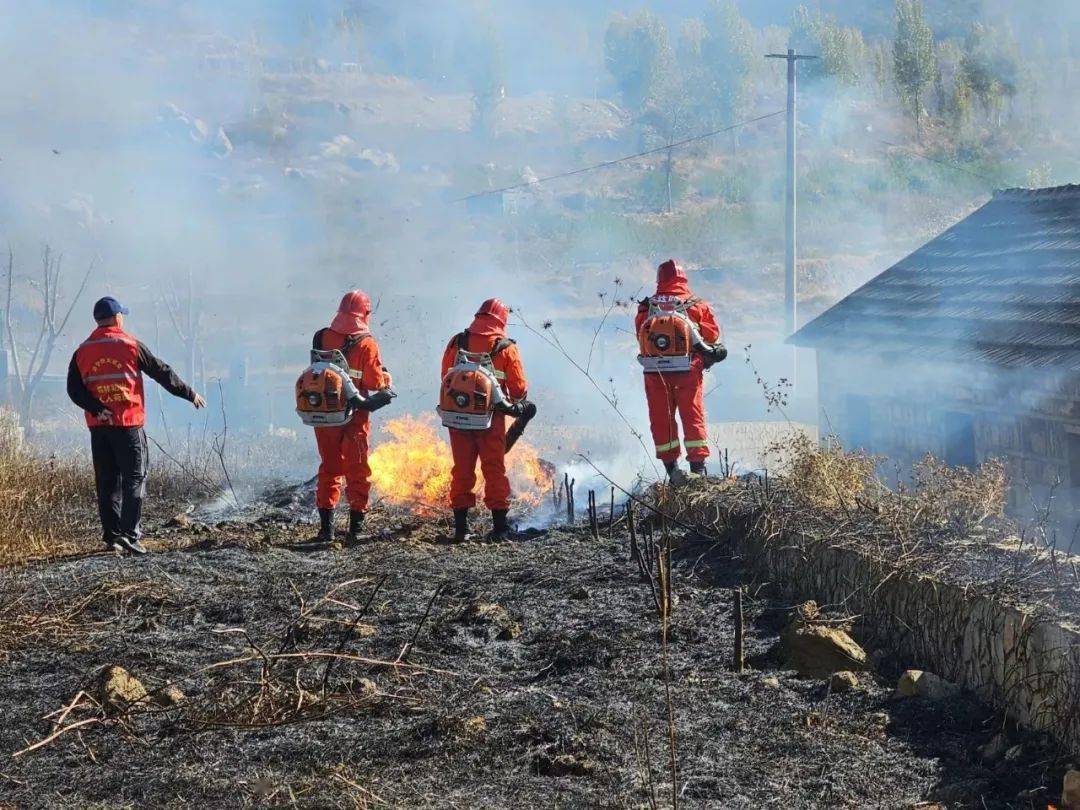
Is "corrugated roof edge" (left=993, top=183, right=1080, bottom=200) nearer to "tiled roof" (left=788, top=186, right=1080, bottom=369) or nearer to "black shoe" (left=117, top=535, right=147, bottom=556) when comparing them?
"tiled roof" (left=788, top=186, right=1080, bottom=369)

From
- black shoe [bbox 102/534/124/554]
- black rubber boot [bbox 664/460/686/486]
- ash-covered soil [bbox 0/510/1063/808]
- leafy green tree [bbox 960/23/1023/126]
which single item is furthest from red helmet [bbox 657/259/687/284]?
leafy green tree [bbox 960/23/1023/126]

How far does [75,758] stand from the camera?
15.0 feet

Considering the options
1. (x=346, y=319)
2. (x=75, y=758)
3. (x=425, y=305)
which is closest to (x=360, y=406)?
(x=346, y=319)

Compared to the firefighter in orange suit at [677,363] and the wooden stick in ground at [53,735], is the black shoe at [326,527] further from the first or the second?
the wooden stick in ground at [53,735]

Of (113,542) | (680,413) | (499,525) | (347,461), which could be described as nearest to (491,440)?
(499,525)

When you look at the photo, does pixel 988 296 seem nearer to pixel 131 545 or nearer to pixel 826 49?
pixel 131 545

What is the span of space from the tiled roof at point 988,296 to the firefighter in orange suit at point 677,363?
2548 mm

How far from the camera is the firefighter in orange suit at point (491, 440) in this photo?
9719 mm

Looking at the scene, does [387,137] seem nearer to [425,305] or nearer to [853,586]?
[425,305]

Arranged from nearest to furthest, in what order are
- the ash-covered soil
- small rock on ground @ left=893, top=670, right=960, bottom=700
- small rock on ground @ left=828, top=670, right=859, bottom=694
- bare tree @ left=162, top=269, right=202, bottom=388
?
the ash-covered soil
small rock on ground @ left=893, top=670, right=960, bottom=700
small rock on ground @ left=828, top=670, right=859, bottom=694
bare tree @ left=162, top=269, right=202, bottom=388

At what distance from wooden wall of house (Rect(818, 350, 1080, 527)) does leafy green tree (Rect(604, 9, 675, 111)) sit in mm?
71161

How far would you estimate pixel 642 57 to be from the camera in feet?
282

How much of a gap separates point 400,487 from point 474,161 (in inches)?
2894

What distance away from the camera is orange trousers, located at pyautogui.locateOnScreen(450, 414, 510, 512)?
9.73 metres
